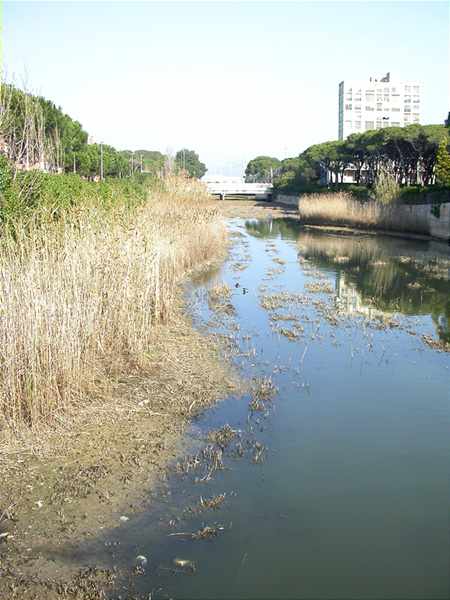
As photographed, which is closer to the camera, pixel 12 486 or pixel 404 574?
pixel 404 574

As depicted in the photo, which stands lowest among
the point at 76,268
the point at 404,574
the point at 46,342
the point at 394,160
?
the point at 404,574

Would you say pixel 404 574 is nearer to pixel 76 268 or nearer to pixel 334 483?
pixel 334 483

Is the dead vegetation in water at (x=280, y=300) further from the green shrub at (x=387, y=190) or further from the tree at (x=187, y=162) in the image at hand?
the green shrub at (x=387, y=190)

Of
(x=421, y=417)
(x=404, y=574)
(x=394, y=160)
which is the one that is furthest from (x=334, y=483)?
(x=394, y=160)

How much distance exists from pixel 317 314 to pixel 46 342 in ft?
25.1

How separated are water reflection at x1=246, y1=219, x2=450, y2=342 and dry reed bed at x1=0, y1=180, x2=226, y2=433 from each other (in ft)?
18.8

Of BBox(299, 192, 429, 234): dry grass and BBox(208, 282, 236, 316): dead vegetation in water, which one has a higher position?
BBox(299, 192, 429, 234): dry grass

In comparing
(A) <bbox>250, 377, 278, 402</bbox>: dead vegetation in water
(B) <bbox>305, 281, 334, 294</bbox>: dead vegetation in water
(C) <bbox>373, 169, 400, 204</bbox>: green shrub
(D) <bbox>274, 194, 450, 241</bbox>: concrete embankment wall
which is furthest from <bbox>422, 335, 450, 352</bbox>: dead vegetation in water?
(C) <bbox>373, 169, 400, 204</bbox>: green shrub

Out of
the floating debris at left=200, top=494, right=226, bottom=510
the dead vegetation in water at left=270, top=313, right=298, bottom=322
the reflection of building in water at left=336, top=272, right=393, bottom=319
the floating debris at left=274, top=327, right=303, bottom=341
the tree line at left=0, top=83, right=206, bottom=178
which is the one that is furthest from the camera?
the tree line at left=0, top=83, right=206, bottom=178

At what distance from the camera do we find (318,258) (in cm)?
2389

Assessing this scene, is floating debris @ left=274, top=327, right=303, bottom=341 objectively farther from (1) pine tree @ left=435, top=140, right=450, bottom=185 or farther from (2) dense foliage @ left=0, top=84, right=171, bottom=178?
(1) pine tree @ left=435, top=140, right=450, bottom=185

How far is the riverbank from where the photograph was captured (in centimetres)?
471

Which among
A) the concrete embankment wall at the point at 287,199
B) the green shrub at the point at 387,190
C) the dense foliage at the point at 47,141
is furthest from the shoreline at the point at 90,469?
the concrete embankment wall at the point at 287,199

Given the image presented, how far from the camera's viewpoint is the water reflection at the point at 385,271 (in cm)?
1448
